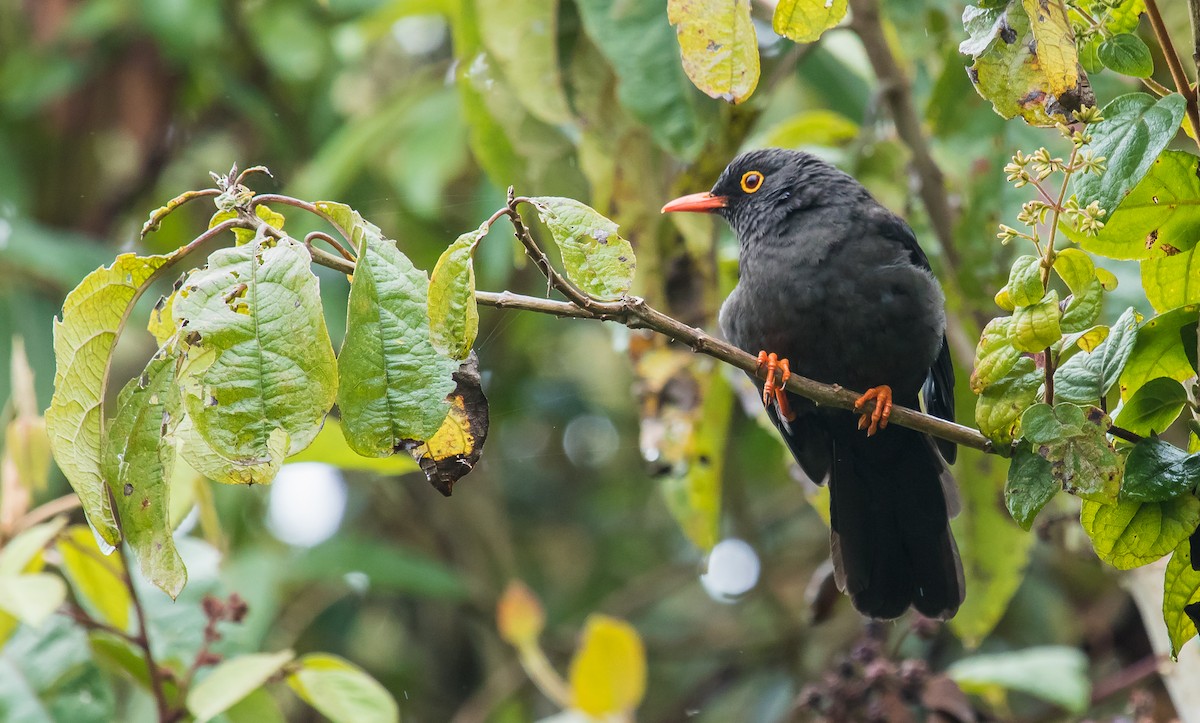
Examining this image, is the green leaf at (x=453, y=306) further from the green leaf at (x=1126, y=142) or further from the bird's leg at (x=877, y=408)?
the bird's leg at (x=877, y=408)

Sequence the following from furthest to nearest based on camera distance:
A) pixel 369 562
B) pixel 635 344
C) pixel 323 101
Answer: pixel 323 101, pixel 369 562, pixel 635 344

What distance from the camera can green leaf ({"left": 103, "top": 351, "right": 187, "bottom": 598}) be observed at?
187cm

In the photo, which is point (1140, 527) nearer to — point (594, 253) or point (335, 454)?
point (594, 253)

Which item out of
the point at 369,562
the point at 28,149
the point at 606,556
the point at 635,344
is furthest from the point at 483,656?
the point at 28,149

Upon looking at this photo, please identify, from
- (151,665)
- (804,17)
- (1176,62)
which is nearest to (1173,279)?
(1176,62)

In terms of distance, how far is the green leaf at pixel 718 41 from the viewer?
82.3 inches

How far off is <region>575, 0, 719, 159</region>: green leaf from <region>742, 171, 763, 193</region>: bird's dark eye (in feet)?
1.08

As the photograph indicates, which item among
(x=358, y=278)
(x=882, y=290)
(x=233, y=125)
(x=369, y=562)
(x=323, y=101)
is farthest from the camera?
(x=233, y=125)

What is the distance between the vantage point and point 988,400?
7.44 ft

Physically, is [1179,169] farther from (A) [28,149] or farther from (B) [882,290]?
(A) [28,149]

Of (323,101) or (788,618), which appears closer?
(788,618)

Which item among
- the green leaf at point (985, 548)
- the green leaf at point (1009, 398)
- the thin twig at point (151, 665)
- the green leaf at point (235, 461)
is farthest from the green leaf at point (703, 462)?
the green leaf at point (235, 461)

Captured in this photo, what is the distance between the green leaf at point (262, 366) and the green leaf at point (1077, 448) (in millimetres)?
1210

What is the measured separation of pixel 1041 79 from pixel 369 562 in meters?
4.12
